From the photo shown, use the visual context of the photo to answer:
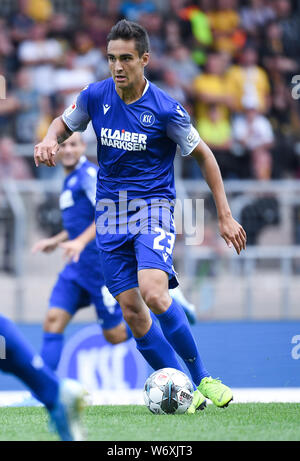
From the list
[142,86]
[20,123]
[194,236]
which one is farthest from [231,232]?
[20,123]

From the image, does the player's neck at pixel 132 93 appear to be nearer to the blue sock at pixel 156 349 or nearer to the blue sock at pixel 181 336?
the blue sock at pixel 181 336

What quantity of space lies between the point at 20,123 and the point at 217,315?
357 cm

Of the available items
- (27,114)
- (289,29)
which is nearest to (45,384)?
(27,114)

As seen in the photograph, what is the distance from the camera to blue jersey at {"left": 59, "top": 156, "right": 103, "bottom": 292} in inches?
276

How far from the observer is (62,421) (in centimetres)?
367

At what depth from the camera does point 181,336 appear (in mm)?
5297

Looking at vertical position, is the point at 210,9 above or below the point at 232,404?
above

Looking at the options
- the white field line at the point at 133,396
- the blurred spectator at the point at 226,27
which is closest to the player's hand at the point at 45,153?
the white field line at the point at 133,396

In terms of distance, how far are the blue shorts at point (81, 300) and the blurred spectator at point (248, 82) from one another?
527cm

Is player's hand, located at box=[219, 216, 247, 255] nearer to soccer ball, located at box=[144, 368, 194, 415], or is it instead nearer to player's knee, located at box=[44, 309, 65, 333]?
soccer ball, located at box=[144, 368, 194, 415]

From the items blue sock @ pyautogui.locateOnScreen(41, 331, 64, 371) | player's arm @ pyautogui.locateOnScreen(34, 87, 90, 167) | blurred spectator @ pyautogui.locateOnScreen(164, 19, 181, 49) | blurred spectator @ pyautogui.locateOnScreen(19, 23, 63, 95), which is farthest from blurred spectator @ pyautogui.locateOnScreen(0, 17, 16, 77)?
player's arm @ pyautogui.locateOnScreen(34, 87, 90, 167)

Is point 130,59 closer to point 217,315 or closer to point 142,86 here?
point 142,86

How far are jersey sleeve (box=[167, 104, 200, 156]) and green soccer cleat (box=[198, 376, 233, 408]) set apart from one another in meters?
1.39

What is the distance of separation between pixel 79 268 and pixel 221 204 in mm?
2185
